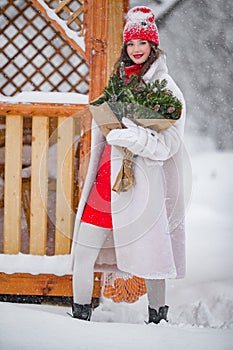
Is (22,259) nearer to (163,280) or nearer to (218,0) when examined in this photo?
(163,280)

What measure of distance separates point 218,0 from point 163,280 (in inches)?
29.1

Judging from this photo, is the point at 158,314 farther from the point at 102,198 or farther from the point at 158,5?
the point at 158,5

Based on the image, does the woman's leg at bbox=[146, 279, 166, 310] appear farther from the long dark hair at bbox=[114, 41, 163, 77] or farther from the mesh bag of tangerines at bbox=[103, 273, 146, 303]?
the long dark hair at bbox=[114, 41, 163, 77]

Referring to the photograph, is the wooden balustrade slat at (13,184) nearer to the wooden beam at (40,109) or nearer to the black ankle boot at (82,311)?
the wooden beam at (40,109)

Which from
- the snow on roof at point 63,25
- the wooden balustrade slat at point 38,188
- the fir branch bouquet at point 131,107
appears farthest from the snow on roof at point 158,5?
the wooden balustrade slat at point 38,188

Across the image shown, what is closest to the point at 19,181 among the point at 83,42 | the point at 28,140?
the point at 28,140

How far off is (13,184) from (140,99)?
2.35 ft

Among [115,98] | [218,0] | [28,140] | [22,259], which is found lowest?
[22,259]

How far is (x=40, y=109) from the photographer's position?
2.00 meters

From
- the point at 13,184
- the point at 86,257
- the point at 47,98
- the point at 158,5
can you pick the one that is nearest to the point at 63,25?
the point at 47,98

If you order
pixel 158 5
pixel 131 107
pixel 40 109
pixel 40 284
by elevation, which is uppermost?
pixel 158 5

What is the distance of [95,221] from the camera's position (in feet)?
5.29

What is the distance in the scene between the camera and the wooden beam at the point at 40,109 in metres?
1.99

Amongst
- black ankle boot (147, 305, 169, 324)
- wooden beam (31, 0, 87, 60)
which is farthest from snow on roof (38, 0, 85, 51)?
black ankle boot (147, 305, 169, 324)
